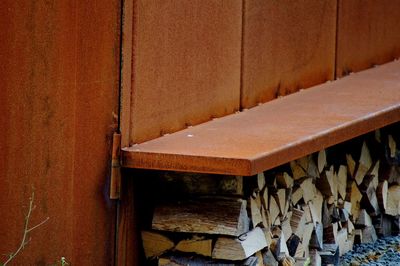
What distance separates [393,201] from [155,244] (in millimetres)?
2584

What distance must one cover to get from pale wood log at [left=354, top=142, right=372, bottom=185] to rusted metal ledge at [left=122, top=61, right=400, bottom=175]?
1.40 feet

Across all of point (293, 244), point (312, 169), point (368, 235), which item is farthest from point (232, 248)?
point (368, 235)

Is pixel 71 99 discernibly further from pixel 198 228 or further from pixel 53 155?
pixel 198 228

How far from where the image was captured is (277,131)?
15.7 ft

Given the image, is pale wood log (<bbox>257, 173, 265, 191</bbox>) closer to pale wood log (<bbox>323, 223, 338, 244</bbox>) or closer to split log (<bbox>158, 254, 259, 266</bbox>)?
split log (<bbox>158, 254, 259, 266</bbox>)

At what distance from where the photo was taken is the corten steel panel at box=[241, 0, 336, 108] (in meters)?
5.46

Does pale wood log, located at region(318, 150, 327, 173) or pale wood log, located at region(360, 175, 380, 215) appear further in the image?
pale wood log, located at region(360, 175, 380, 215)

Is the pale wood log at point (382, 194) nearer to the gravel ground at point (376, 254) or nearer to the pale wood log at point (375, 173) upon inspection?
the pale wood log at point (375, 173)

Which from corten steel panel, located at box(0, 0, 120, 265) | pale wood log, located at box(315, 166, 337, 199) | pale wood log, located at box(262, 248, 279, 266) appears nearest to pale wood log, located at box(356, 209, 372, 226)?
pale wood log, located at box(315, 166, 337, 199)

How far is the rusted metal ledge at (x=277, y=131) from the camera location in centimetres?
421

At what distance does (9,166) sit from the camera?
390 cm

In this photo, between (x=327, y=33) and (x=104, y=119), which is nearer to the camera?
(x=104, y=119)

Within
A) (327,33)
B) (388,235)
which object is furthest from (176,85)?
(388,235)

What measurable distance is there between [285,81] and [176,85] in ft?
4.30
